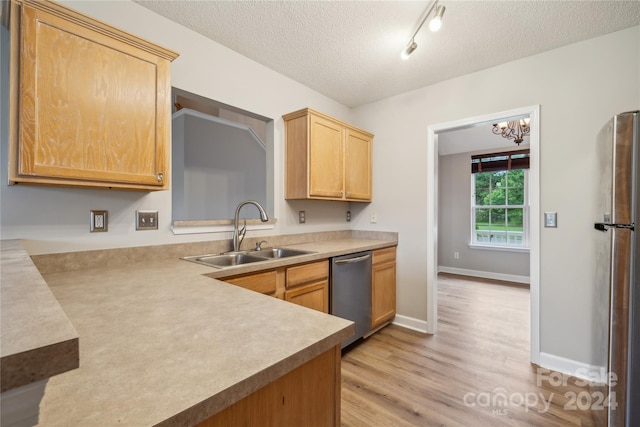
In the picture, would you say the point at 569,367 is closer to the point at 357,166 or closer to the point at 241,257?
the point at 357,166

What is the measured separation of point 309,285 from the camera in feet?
7.04

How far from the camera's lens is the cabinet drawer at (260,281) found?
5.59ft

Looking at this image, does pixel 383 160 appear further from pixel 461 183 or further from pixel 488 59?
pixel 461 183

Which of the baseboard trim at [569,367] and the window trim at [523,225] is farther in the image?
the window trim at [523,225]

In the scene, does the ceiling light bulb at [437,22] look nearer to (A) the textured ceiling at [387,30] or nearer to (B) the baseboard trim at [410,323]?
(A) the textured ceiling at [387,30]

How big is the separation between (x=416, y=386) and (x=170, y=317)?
5.85ft

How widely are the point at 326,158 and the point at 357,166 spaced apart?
20.2 inches

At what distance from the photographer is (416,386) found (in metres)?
1.96

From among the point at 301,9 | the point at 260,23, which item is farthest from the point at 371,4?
the point at 260,23

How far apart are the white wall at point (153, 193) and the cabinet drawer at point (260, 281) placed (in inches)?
23.8

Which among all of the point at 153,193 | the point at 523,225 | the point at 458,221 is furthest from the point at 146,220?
the point at 523,225

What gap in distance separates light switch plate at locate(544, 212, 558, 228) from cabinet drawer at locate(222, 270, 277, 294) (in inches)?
84.5

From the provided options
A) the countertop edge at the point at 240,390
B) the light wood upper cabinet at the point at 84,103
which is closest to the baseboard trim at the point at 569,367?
the countertop edge at the point at 240,390

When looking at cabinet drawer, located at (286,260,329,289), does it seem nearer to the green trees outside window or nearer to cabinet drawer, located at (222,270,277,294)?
cabinet drawer, located at (222,270,277,294)
